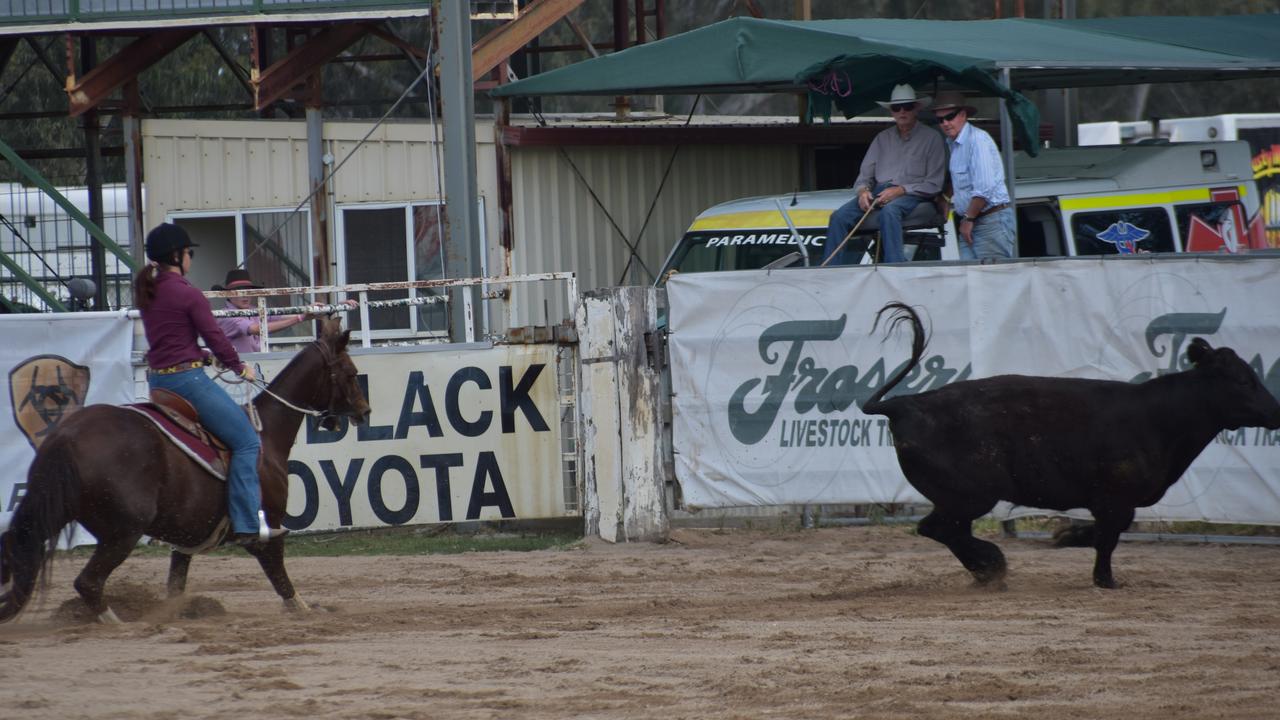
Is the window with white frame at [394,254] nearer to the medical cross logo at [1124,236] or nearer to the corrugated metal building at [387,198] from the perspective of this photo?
the corrugated metal building at [387,198]

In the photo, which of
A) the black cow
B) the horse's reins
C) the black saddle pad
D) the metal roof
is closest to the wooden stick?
the black saddle pad

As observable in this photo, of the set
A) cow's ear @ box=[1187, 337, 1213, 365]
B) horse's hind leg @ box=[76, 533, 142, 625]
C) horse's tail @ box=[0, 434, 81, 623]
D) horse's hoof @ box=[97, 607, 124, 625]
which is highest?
cow's ear @ box=[1187, 337, 1213, 365]

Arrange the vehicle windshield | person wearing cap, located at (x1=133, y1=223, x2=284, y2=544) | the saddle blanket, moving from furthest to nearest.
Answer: the vehicle windshield
person wearing cap, located at (x1=133, y1=223, x2=284, y2=544)
the saddle blanket

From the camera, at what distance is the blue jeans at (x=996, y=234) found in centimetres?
1273

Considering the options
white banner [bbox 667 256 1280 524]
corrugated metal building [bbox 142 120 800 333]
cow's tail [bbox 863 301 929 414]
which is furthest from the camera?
corrugated metal building [bbox 142 120 800 333]

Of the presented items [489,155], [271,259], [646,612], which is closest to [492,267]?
[489,155]

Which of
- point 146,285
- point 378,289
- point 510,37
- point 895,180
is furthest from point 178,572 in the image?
point 510,37

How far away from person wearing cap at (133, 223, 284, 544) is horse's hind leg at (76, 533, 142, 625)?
641 mm

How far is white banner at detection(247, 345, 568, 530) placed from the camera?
12680 mm

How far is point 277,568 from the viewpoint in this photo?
9281 millimetres

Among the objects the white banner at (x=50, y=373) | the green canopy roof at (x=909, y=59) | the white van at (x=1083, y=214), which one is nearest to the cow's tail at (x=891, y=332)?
the white van at (x=1083, y=214)

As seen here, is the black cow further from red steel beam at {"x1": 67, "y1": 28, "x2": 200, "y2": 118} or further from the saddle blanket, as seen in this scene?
red steel beam at {"x1": 67, "y1": 28, "x2": 200, "y2": 118}

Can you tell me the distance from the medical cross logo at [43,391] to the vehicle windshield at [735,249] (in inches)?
200

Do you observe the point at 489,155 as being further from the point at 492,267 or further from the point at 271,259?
the point at 271,259
